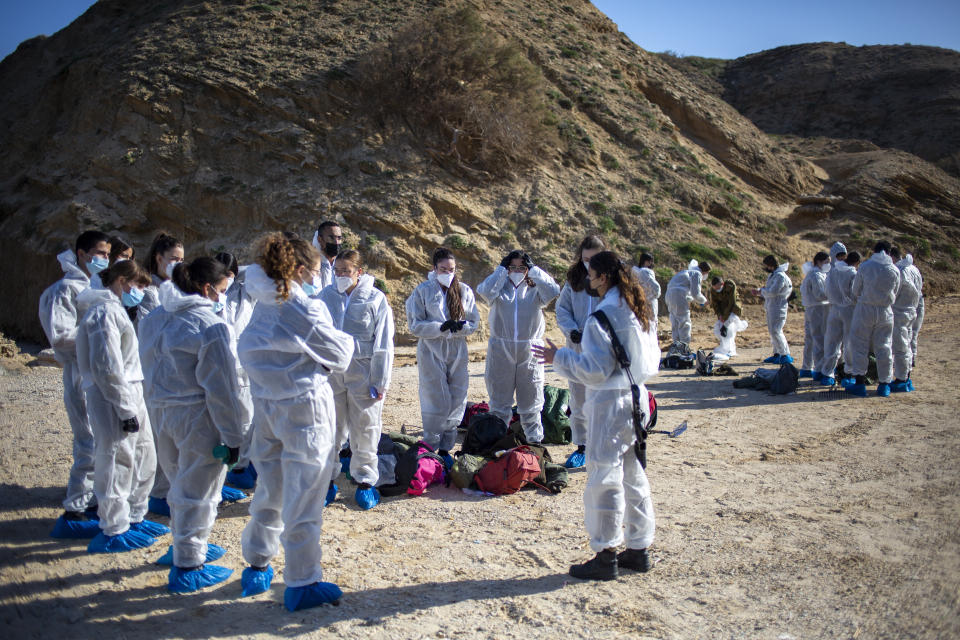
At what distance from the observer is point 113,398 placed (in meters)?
4.48

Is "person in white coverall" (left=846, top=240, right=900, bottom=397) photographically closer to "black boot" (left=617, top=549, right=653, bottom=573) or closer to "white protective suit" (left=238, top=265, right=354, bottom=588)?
"black boot" (left=617, top=549, right=653, bottom=573)

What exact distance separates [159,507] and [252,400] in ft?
7.32

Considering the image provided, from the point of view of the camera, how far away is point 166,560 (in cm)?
447

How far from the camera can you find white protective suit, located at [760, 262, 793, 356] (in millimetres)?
12617

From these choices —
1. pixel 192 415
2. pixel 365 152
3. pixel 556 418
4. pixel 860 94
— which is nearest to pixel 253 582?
pixel 192 415

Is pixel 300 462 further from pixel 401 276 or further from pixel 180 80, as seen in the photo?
pixel 180 80

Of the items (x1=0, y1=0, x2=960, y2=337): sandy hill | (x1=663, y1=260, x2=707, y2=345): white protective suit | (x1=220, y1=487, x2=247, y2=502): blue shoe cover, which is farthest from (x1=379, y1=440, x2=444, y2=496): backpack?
(x1=0, y1=0, x2=960, y2=337): sandy hill

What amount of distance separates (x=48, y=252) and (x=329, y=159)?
7.67 metres

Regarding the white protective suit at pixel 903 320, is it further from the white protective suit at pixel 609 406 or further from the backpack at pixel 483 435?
the white protective suit at pixel 609 406

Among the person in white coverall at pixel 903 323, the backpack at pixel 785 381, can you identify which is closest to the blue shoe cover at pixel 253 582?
the backpack at pixel 785 381

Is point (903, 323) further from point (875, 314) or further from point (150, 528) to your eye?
point (150, 528)

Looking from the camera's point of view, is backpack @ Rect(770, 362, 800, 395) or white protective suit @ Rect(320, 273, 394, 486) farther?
backpack @ Rect(770, 362, 800, 395)

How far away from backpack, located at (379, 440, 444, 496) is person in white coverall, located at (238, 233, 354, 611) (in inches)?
83.9

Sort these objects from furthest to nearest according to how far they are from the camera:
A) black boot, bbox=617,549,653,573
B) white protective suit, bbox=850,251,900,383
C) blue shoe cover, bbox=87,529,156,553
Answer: white protective suit, bbox=850,251,900,383 → blue shoe cover, bbox=87,529,156,553 → black boot, bbox=617,549,653,573
